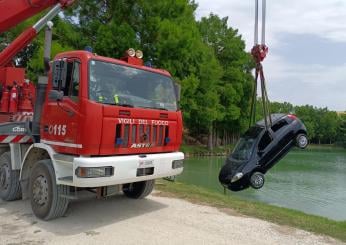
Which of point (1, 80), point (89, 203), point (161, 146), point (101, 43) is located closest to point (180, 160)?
point (161, 146)

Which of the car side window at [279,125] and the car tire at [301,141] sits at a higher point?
the car side window at [279,125]

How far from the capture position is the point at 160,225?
6691mm

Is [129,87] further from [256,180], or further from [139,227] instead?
[256,180]

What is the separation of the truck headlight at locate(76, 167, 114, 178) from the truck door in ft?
1.15

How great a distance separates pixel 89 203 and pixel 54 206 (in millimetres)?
1459

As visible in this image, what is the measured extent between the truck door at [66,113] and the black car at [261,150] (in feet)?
16.8

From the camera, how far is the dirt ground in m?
5.99

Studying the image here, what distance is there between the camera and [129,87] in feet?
22.1

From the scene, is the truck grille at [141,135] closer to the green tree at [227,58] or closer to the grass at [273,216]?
the grass at [273,216]

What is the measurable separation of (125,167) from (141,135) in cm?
62

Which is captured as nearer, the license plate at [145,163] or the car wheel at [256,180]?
the license plate at [145,163]

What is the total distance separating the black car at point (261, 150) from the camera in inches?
408

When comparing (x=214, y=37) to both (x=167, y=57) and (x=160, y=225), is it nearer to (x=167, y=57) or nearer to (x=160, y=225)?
(x=167, y=57)

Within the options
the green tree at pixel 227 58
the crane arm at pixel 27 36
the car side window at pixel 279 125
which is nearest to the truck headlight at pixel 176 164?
the car side window at pixel 279 125
